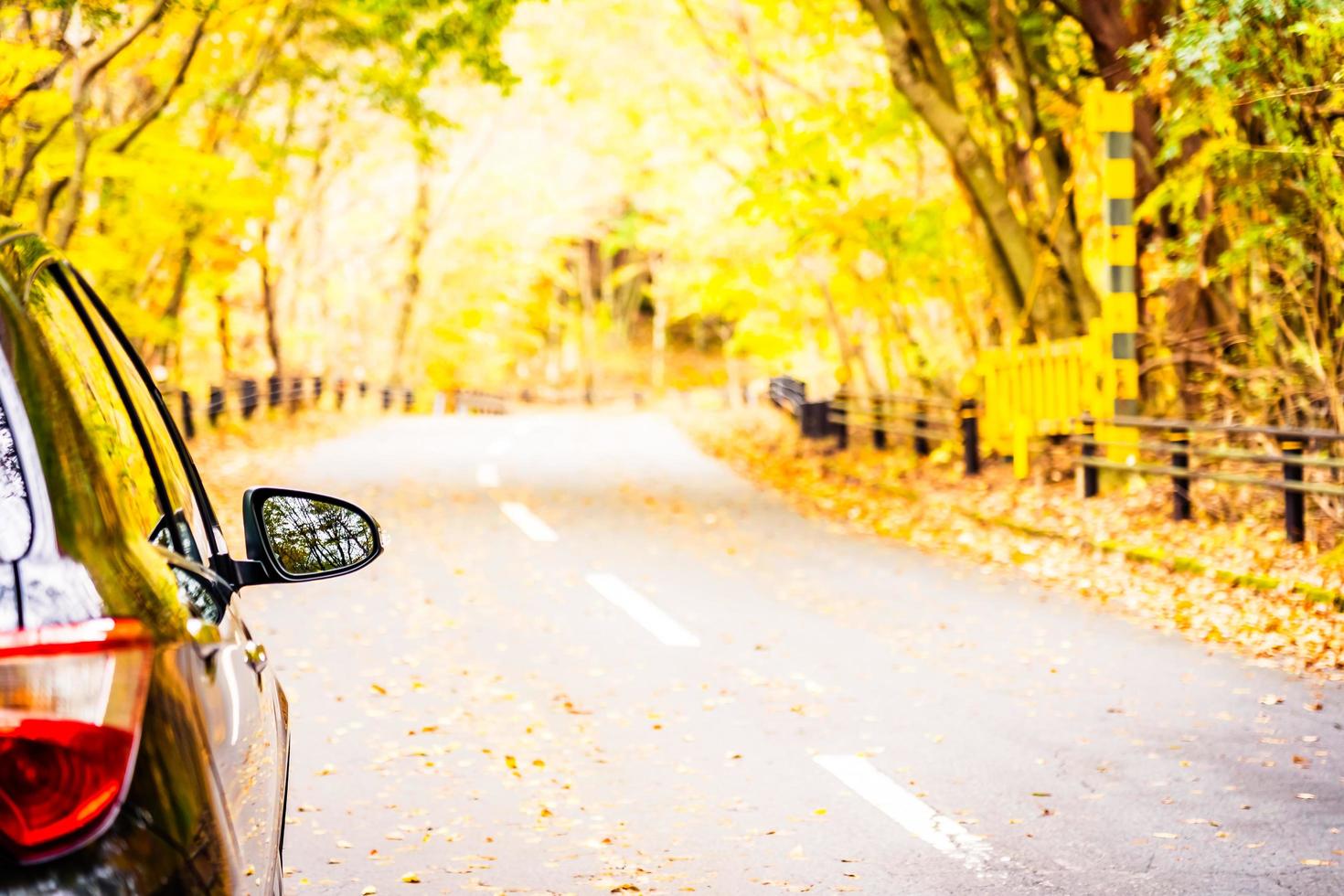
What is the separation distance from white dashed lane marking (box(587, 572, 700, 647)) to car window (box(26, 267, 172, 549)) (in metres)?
7.11

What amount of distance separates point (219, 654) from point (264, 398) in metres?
32.8

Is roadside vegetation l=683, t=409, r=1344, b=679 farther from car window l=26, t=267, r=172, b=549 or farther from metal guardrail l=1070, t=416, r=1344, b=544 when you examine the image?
car window l=26, t=267, r=172, b=549

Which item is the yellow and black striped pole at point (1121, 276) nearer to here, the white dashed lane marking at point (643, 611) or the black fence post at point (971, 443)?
the black fence post at point (971, 443)

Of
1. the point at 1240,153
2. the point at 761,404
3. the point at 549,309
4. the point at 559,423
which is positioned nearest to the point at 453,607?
the point at 1240,153

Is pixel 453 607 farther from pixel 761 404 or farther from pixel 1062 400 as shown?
pixel 761 404

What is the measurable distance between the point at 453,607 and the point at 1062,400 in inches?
360

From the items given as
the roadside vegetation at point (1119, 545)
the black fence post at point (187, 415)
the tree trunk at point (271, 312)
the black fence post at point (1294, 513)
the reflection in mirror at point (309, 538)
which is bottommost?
the roadside vegetation at point (1119, 545)

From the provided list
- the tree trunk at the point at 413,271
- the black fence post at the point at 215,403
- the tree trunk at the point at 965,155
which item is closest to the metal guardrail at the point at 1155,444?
the tree trunk at the point at 965,155

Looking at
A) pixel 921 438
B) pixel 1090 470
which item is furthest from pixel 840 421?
pixel 1090 470

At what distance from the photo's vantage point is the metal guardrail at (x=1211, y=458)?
40.8 ft

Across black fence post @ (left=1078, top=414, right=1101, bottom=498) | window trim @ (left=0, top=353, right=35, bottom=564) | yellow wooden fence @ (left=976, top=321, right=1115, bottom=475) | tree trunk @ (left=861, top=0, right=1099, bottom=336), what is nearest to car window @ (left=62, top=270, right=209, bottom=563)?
window trim @ (left=0, top=353, right=35, bottom=564)

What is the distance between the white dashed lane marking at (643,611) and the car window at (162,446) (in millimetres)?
6341

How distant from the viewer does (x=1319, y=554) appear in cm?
1222

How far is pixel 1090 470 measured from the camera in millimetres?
16719
